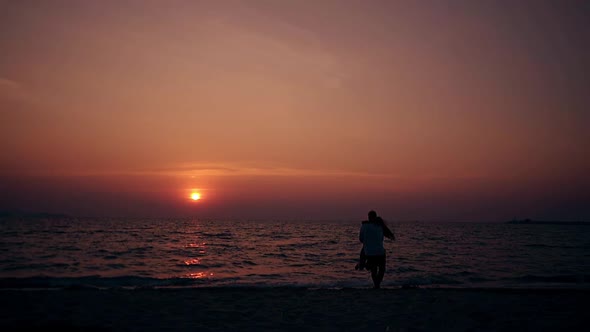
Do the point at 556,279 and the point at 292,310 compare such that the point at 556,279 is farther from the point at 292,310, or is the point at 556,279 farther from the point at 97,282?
the point at 97,282

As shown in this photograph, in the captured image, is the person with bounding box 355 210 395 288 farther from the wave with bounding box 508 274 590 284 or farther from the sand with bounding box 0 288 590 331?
the wave with bounding box 508 274 590 284

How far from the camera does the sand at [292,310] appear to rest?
25.0 feet

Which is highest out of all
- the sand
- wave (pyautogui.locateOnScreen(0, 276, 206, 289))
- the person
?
the person

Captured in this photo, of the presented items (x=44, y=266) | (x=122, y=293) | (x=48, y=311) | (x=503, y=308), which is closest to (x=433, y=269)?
(x=503, y=308)

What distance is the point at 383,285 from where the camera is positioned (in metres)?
14.7

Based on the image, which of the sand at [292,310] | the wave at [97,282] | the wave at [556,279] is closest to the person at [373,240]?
the sand at [292,310]

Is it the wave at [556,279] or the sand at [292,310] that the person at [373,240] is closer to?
the sand at [292,310]

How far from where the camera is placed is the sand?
7.61 meters

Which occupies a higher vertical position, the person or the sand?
the person

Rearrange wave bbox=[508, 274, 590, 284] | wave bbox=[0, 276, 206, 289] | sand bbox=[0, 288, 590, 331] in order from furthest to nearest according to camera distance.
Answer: wave bbox=[508, 274, 590, 284]
wave bbox=[0, 276, 206, 289]
sand bbox=[0, 288, 590, 331]

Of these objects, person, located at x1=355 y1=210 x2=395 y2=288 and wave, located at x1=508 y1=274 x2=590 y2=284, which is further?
wave, located at x1=508 y1=274 x2=590 y2=284

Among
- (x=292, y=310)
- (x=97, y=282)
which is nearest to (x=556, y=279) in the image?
(x=292, y=310)

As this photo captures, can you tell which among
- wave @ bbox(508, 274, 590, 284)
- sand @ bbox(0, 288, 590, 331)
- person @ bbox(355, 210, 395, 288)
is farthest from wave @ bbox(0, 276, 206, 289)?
wave @ bbox(508, 274, 590, 284)

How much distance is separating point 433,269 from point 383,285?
240 inches
